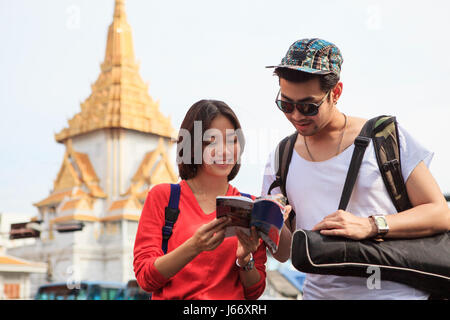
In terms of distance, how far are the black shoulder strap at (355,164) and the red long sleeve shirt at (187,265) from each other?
359mm

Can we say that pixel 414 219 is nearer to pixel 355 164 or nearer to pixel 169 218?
pixel 355 164

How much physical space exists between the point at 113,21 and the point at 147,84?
3900 mm

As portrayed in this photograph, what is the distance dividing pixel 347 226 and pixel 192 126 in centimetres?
57

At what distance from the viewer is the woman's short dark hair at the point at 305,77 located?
1855 millimetres

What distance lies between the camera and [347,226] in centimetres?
172

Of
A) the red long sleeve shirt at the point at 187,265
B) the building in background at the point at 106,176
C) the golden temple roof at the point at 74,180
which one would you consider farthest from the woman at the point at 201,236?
the golden temple roof at the point at 74,180

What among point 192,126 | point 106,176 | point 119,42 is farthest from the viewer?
point 119,42

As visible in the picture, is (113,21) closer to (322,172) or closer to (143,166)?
(143,166)

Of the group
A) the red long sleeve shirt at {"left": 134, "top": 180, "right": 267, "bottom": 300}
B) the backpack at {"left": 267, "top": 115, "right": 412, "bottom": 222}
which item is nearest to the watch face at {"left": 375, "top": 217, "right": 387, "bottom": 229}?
the backpack at {"left": 267, "top": 115, "right": 412, "bottom": 222}

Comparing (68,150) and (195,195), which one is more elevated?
(68,150)

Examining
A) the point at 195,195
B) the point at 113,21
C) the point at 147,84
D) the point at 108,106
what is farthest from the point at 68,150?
the point at 195,195

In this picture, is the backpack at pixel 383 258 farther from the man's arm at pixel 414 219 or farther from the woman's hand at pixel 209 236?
the woman's hand at pixel 209 236

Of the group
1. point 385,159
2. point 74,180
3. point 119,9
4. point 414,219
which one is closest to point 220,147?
point 385,159
